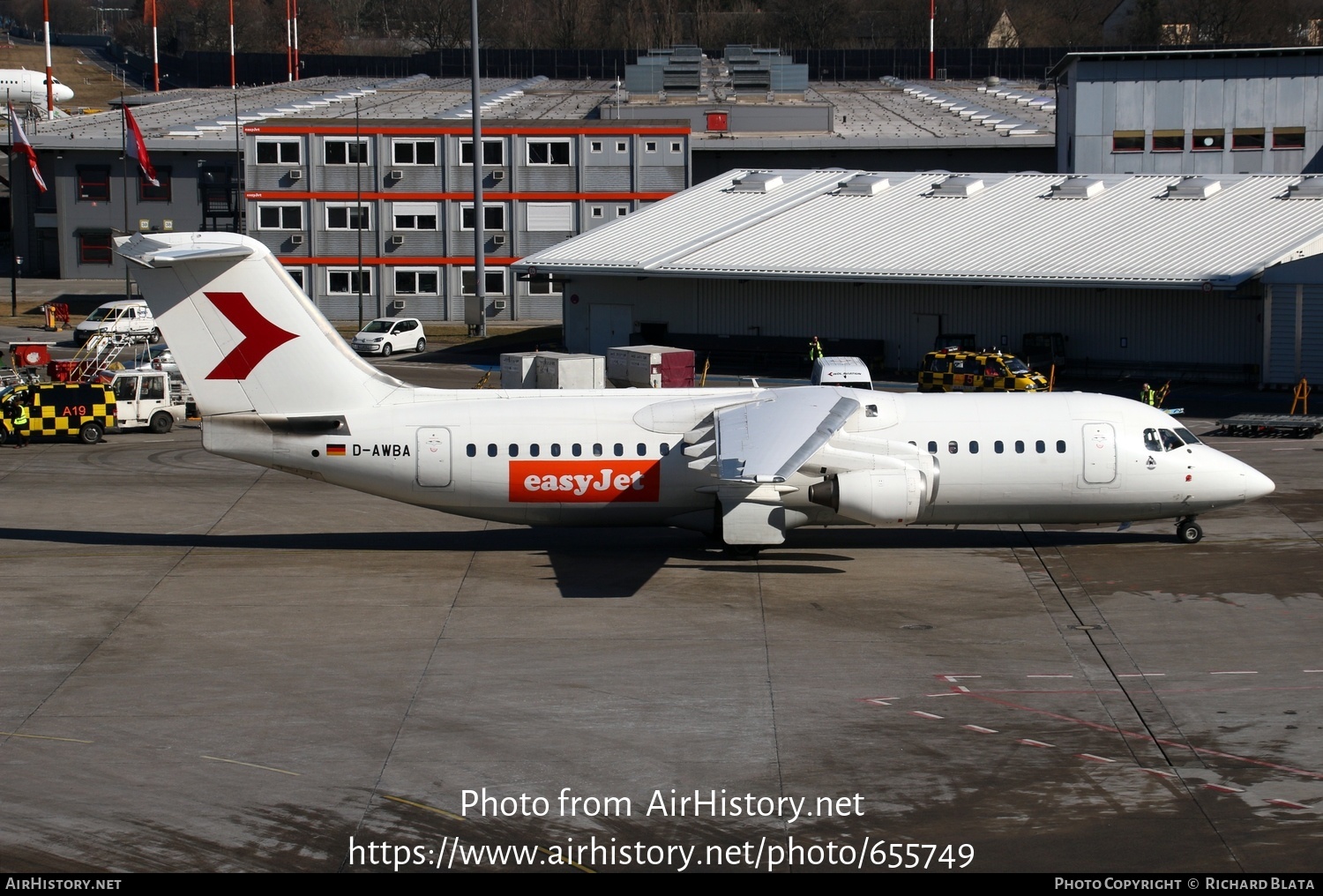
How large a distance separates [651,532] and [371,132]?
54.2 m

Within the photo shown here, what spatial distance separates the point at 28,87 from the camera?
159250mm

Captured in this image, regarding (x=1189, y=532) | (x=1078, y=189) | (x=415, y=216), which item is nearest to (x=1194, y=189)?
(x=1078, y=189)

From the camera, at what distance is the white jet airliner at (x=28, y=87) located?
15738cm

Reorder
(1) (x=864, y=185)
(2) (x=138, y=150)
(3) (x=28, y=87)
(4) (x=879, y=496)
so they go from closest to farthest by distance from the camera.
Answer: (4) (x=879, y=496), (1) (x=864, y=185), (2) (x=138, y=150), (3) (x=28, y=87)

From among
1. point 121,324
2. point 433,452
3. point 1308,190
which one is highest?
point 1308,190

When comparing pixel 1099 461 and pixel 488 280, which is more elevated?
pixel 488 280

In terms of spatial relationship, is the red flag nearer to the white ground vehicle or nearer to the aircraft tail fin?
the white ground vehicle

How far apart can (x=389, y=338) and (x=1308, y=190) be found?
42.9 metres

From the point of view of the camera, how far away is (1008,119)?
334 feet

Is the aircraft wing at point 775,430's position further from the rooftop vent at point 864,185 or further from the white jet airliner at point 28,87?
the white jet airliner at point 28,87

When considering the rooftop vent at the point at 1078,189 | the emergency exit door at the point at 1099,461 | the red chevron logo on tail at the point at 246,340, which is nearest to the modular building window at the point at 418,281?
the rooftop vent at the point at 1078,189

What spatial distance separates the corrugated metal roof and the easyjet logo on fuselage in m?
31.2

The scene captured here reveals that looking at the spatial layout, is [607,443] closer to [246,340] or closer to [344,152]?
[246,340]

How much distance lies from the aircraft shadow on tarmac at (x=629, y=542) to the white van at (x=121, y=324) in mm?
37283
